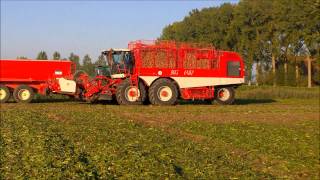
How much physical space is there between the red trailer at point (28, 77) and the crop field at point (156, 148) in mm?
8806

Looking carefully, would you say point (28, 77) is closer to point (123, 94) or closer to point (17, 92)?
point (17, 92)

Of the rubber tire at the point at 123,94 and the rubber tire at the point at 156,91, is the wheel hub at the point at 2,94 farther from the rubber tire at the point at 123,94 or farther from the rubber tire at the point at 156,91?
the rubber tire at the point at 156,91

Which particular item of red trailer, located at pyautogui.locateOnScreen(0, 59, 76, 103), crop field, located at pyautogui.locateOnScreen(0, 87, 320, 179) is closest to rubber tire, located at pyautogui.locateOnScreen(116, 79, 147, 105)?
red trailer, located at pyautogui.locateOnScreen(0, 59, 76, 103)

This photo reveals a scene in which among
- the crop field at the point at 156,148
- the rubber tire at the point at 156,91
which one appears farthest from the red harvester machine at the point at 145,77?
the crop field at the point at 156,148

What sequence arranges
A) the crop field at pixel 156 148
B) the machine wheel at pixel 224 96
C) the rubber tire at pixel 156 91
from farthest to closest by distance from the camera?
the machine wheel at pixel 224 96 → the rubber tire at pixel 156 91 → the crop field at pixel 156 148

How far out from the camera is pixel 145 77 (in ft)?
78.1

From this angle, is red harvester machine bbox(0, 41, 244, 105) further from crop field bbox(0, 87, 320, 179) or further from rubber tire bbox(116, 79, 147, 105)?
crop field bbox(0, 87, 320, 179)

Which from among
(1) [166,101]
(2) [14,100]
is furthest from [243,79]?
(2) [14,100]

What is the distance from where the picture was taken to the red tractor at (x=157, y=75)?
23703mm

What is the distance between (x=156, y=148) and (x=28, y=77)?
17.2 meters

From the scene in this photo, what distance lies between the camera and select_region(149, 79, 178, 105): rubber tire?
2373 centimetres

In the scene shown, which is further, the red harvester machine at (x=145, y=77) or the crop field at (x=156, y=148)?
the red harvester machine at (x=145, y=77)

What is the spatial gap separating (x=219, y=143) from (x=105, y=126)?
357 cm

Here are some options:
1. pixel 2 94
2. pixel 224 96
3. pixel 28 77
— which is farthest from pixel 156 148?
pixel 28 77
